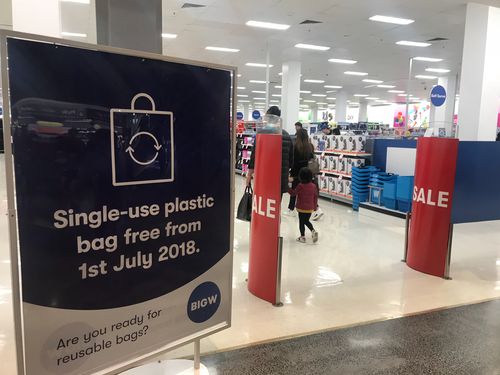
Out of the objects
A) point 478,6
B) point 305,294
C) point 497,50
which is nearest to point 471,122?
point 497,50

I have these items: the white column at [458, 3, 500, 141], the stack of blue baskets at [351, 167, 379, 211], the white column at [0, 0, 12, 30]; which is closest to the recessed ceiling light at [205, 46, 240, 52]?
the white column at [0, 0, 12, 30]

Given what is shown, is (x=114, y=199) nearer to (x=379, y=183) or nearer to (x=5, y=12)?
(x=379, y=183)

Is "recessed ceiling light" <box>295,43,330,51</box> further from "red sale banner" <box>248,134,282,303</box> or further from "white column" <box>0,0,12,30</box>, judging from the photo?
"red sale banner" <box>248,134,282,303</box>

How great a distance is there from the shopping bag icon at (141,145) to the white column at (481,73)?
22.2 ft

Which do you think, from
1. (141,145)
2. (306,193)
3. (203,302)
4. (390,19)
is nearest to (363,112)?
(390,19)

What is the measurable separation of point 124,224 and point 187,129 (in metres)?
0.52

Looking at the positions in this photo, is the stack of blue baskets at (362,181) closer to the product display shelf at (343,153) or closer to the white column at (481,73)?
the product display shelf at (343,153)

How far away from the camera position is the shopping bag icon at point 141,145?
1679 mm

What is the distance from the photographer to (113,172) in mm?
1680

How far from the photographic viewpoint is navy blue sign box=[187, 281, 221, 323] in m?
2.07

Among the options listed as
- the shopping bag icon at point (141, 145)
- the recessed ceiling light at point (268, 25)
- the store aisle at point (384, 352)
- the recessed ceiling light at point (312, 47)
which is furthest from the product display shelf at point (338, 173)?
the shopping bag icon at point (141, 145)

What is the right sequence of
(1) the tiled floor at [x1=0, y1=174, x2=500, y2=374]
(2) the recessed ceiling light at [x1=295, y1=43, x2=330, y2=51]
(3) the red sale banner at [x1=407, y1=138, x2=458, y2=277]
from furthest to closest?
(2) the recessed ceiling light at [x1=295, y1=43, x2=330, y2=51]
(3) the red sale banner at [x1=407, y1=138, x2=458, y2=277]
(1) the tiled floor at [x1=0, y1=174, x2=500, y2=374]

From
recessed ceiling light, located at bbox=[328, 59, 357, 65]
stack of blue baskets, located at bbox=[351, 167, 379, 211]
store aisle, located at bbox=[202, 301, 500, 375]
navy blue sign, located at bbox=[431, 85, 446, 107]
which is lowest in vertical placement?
store aisle, located at bbox=[202, 301, 500, 375]

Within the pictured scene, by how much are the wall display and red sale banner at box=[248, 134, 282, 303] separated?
125 centimetres
